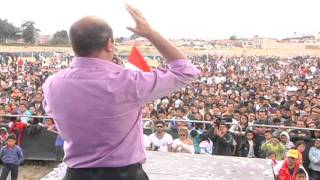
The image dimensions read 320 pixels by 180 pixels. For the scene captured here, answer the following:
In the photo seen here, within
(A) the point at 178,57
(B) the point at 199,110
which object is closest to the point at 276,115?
(B) the point at 199,110

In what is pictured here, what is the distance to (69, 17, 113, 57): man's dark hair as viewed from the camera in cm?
189

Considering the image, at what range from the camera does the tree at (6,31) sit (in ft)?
215

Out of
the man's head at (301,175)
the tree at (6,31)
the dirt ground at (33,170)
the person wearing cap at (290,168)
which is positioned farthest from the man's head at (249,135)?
the tree at (6,31)

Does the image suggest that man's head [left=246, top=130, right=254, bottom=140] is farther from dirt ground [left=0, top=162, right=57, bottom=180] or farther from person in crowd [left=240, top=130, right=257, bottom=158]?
dirt ground [left=0, top=162, right=57, bottom=180]

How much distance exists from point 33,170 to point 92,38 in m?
8.70

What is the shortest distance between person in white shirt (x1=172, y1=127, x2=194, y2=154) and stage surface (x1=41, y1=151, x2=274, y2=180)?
12.2ft

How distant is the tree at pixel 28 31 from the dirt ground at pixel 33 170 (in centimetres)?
5880

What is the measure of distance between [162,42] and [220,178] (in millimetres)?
1880

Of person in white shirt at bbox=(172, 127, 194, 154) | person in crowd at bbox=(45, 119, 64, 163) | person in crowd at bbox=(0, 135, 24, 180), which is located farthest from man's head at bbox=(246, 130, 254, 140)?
person in crowd at bbox=(0, 135, 24, 180)

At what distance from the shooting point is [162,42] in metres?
1.97

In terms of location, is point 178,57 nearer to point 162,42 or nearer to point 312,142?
point 162,42

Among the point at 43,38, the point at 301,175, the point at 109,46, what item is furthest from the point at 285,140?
the point at 43,38

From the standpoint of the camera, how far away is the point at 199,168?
3904mm

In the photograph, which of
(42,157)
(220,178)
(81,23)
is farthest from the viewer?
(42,157)
